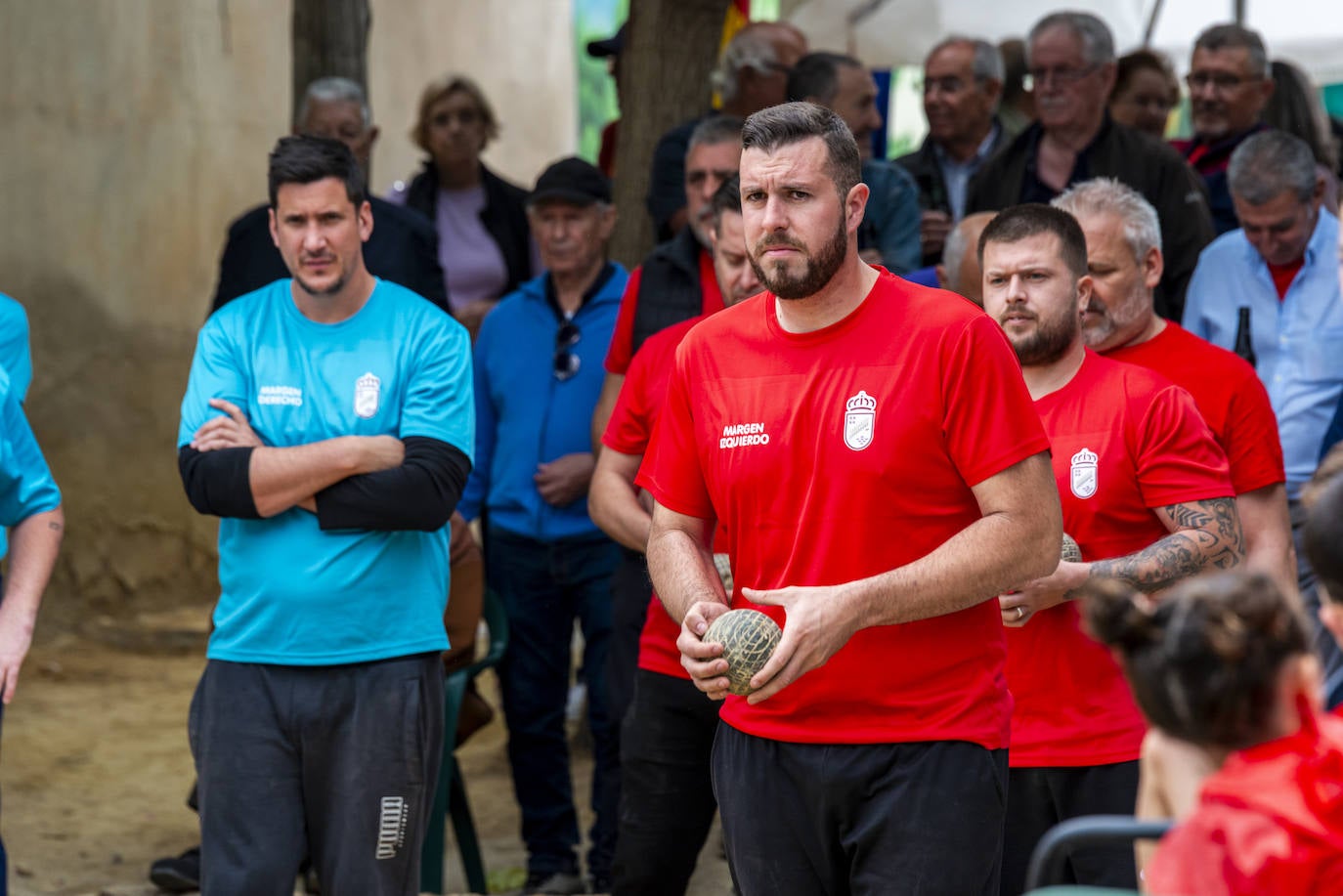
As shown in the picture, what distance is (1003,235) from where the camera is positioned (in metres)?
4.21

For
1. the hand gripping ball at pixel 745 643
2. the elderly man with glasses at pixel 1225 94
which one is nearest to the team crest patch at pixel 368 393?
the hand gripping ball at pixel 745 643

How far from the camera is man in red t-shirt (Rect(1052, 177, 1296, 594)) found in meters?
4.25

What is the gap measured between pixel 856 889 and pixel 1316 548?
1.51 m

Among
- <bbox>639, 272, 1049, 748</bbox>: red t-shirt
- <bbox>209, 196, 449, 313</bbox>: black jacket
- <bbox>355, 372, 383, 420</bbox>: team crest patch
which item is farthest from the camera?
<bbox>209, 196, 449, 313</bbox>: black jacket

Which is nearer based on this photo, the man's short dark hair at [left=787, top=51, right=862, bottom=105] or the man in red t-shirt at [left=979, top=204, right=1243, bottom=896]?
the man in red t-shirt at [left=979, top=204, right=1243, bottom=896]

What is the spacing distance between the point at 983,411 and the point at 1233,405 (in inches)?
55.1

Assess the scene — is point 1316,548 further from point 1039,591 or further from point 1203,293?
point 1203,293

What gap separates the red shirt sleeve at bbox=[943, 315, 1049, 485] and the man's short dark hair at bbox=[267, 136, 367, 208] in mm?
2158

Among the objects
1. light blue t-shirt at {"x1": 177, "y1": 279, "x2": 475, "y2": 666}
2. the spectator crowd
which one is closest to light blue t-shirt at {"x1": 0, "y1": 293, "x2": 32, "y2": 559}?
the spectator crowd

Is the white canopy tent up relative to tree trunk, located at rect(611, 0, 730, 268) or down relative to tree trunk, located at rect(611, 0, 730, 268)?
up

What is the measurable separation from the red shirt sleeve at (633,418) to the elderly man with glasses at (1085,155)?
226cm

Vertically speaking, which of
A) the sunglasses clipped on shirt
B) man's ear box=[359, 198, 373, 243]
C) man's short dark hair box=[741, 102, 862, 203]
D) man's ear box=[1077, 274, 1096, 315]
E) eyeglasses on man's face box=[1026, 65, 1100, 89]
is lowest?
the sunglasses clipped on shirt

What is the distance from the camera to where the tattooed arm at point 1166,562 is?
361 centimetres

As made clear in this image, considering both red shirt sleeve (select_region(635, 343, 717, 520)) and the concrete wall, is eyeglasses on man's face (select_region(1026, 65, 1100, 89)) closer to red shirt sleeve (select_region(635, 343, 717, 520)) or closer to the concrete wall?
red shirt sleeve (select_region(635, 343, 717, 520))
